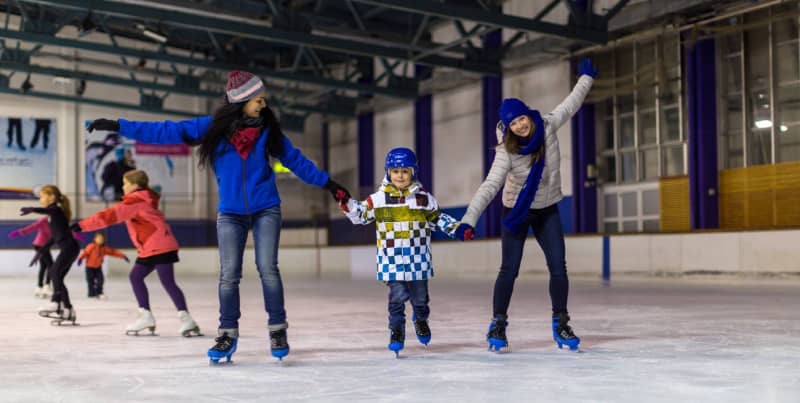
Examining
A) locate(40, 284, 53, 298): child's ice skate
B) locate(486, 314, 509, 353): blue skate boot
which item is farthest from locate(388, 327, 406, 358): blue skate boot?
locate(40, 284, 53, 298): child's ice skate

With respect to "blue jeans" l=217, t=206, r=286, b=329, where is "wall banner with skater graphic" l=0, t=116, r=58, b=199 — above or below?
above

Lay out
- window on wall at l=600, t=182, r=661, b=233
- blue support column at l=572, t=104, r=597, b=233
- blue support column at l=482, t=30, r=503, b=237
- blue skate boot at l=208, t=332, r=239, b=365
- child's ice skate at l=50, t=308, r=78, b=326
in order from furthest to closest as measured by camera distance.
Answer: blue support column at l=482, t=30, r=503, b=237, blue support column at l=572, t=104, r=597, b=233, window on wall at l=600, t=182, r=661, b=233, child's ice skate at l=50, t=308, r=78, b=326, blue skate boot at l=208, t=332, r=239, b=365

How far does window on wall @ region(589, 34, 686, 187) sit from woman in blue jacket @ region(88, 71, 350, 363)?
13.8 metres

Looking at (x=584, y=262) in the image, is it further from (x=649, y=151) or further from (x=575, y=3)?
(x=575, y=3)

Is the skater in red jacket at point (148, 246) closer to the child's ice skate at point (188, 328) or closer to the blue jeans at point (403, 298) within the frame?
the child's ice skate at point (188, 328)

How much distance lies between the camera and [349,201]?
15.4ft

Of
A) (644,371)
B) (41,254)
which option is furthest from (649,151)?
(644,371)

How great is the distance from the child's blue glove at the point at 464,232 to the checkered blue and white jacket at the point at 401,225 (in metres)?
0.20

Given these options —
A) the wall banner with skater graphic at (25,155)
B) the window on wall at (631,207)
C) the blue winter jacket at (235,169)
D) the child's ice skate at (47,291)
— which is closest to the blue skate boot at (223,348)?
the blue winter jacket at (235,169)

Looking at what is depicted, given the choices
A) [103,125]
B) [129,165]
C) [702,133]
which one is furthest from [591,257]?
[129,165]

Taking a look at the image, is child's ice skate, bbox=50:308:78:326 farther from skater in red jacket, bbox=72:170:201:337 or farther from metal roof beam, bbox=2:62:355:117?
metal roof beam, bbox=2:62:355:117

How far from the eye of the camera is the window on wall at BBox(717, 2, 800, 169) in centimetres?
1538

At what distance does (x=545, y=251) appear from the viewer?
501cm

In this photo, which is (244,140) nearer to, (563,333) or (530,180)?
(530,180)
